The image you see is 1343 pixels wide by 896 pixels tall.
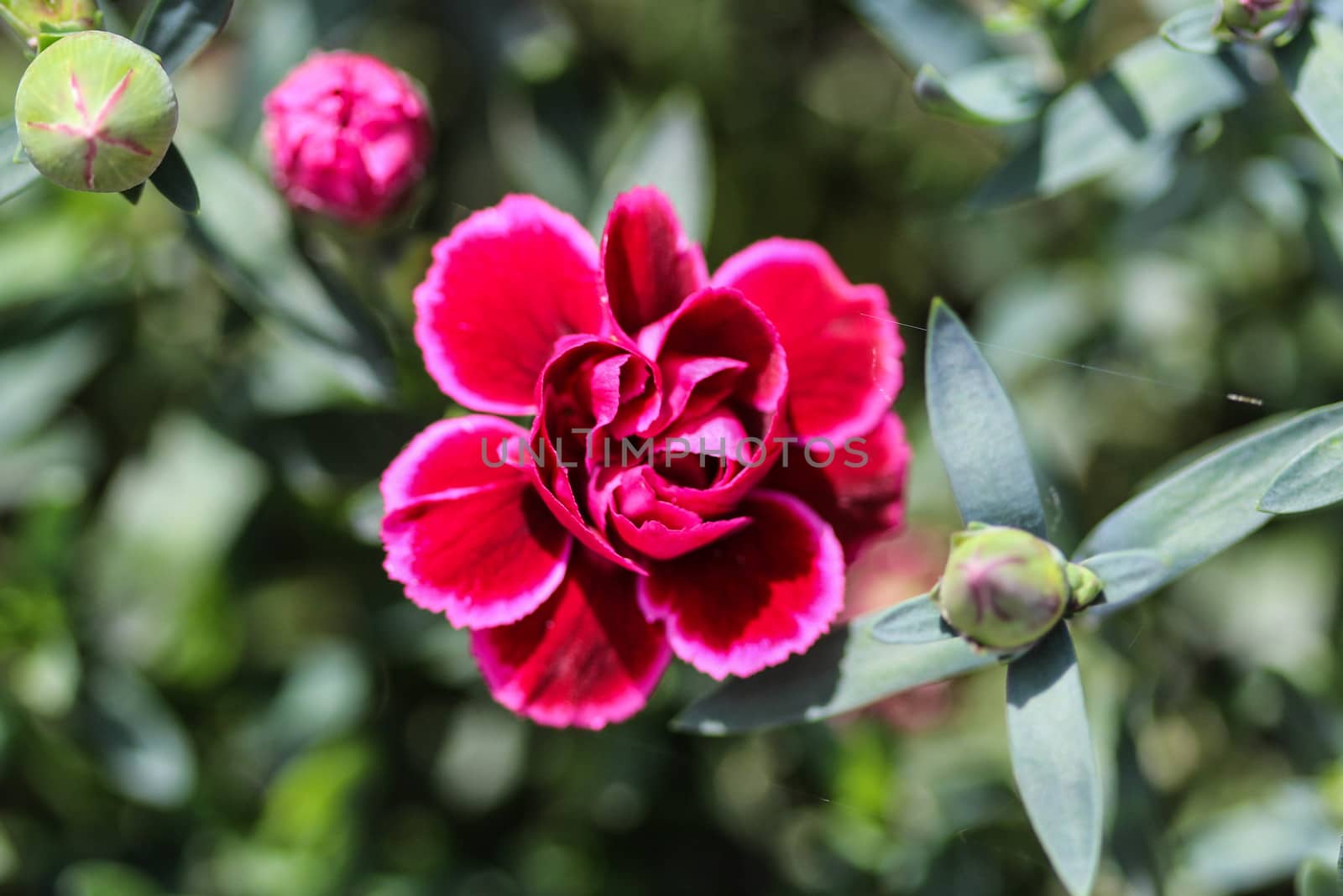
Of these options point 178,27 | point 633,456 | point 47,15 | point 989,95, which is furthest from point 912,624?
point 47,15

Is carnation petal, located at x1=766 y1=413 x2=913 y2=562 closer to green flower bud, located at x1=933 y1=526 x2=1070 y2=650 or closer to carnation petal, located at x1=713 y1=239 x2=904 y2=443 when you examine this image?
carnation petal, located at x1=713 y1=239 x2=904 y2=443

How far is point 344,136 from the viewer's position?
1893 mm

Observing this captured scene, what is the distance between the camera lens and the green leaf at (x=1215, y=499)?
1535 mm

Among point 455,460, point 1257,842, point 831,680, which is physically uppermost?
point 455,460

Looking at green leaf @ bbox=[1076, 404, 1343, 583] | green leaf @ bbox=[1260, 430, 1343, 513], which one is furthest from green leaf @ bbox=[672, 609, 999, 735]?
green leaf @ bbox=[1260, 430, 1343, 513]

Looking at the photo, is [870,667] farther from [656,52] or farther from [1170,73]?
[656,52]

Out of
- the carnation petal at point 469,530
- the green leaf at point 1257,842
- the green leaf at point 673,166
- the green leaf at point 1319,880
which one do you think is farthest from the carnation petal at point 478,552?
the green leaf at point 1257,842

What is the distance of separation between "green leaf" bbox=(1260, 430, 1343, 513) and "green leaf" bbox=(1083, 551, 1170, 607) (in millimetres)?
151

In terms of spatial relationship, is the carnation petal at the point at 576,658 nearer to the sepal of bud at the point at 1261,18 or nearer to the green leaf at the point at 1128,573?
the green leaf at the point at 1128,573

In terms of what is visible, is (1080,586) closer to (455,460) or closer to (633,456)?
(633,456)

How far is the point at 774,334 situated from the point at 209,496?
1.62 meters

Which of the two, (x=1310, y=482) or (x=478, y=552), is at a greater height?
(x=1310, y=482)

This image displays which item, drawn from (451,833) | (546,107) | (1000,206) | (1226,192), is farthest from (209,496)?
(1226,192)

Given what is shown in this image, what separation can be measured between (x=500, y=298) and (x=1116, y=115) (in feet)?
3.55
